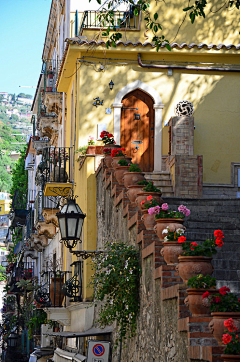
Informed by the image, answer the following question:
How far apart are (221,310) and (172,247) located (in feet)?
5.70

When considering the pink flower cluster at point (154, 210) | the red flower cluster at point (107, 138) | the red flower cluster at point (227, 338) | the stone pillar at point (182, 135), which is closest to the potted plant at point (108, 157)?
the red flower cluster at point (107, 138)

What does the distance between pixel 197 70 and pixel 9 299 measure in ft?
101

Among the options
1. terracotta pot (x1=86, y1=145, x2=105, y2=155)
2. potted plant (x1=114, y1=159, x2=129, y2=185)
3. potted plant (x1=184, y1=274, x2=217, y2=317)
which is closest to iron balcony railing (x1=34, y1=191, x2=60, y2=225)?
terracotta pot (x1=86, y1=145, x2=105, y2=155)

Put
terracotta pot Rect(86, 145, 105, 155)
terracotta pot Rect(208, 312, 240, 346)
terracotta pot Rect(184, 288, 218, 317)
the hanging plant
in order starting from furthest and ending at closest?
terracotta pot Rect(86, 145, 105, 155) < the hanging plant < terracotta pot Rect(184, 288, 218, 317) < terracotta pot Rect(208, 312, 240, 346)

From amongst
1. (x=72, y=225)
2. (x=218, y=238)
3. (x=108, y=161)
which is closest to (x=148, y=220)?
(x=218, y=238)

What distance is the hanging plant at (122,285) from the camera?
367 inches

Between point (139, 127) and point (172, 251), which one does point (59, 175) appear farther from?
point (172, 251)

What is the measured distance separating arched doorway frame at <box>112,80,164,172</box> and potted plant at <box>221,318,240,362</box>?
11.1 metres

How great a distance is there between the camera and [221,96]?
54.8 feet

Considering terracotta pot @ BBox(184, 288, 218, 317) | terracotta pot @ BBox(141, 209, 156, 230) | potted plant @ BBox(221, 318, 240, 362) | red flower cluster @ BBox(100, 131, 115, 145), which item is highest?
red flower cluster @ BBox(100, 131, 115, 145)

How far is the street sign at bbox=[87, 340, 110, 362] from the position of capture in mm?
10992

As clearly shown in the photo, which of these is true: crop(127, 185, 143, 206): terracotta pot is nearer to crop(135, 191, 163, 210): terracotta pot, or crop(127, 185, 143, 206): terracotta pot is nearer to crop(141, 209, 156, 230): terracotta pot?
crop(135, 191, 163, 210): terracotta pot

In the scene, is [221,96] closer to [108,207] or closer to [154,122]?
[154,122]

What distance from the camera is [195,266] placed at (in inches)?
268
